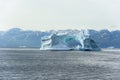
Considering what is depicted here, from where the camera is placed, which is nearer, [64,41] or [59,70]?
[59,70]

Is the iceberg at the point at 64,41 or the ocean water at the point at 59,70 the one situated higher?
the iceberg at the point at 64,41

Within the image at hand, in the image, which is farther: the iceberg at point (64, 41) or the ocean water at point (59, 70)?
the iceberg at point (64, 41)

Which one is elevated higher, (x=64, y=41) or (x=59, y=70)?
(x=64, y=41)

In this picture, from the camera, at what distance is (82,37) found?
176 metres

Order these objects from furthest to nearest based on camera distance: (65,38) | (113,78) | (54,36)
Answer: (65,38)
(54,36)
(113,78)

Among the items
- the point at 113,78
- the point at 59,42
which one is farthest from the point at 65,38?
the point at 113,78

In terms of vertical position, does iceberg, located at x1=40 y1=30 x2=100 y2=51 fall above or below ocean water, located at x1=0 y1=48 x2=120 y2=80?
above

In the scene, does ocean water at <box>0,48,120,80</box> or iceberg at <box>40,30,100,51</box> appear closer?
ocean water at <box>0,48,120,80</box>

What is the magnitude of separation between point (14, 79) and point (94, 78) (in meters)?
13.3

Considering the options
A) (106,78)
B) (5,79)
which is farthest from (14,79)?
(106,78)

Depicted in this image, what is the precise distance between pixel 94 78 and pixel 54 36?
110 meters

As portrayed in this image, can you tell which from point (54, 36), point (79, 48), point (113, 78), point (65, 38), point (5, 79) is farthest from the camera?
point (79, 48)

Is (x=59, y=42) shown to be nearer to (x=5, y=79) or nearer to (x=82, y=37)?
(x=82, y=37)

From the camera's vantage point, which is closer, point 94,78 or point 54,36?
point 94,78
